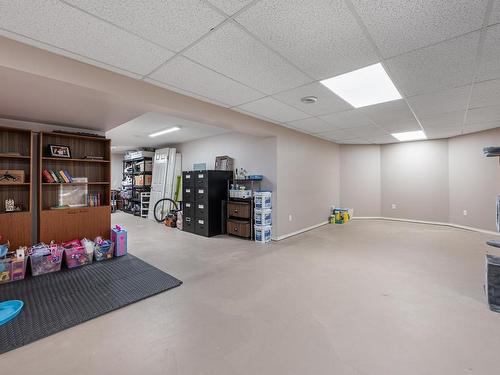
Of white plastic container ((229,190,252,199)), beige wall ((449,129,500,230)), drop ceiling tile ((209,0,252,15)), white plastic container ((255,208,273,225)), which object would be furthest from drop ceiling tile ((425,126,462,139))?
drop ceiling tile ((209,0,252,15))

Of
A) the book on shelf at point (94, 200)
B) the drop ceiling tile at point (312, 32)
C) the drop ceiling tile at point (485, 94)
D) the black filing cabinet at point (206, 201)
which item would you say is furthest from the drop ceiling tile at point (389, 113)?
the book on shelf at point (94, 200)

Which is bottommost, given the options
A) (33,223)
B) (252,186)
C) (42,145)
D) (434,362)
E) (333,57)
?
(434,362)

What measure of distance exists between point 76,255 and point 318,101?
415 centimetres

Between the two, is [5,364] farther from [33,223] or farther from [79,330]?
[33,223]

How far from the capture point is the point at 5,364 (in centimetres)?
162

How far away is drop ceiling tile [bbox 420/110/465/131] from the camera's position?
13.0ft

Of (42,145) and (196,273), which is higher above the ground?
(42,145)

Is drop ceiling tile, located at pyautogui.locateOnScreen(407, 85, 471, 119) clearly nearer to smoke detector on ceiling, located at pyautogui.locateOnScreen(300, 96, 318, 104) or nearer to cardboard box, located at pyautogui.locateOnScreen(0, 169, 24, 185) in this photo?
smoke detector on ceiling, located at pyautogui.locateOnScreen(300, 96, 318, 104)

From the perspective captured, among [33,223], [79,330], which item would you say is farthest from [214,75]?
[33,223]

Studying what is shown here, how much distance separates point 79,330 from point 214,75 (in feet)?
8.76

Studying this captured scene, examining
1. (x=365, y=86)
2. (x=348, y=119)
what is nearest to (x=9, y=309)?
(x=365, y=86)

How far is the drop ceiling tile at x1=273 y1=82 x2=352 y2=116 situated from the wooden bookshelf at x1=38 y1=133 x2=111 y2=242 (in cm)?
334

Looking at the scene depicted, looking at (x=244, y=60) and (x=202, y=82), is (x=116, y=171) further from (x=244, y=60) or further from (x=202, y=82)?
(x=244, y=60)

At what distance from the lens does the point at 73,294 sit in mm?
2600
